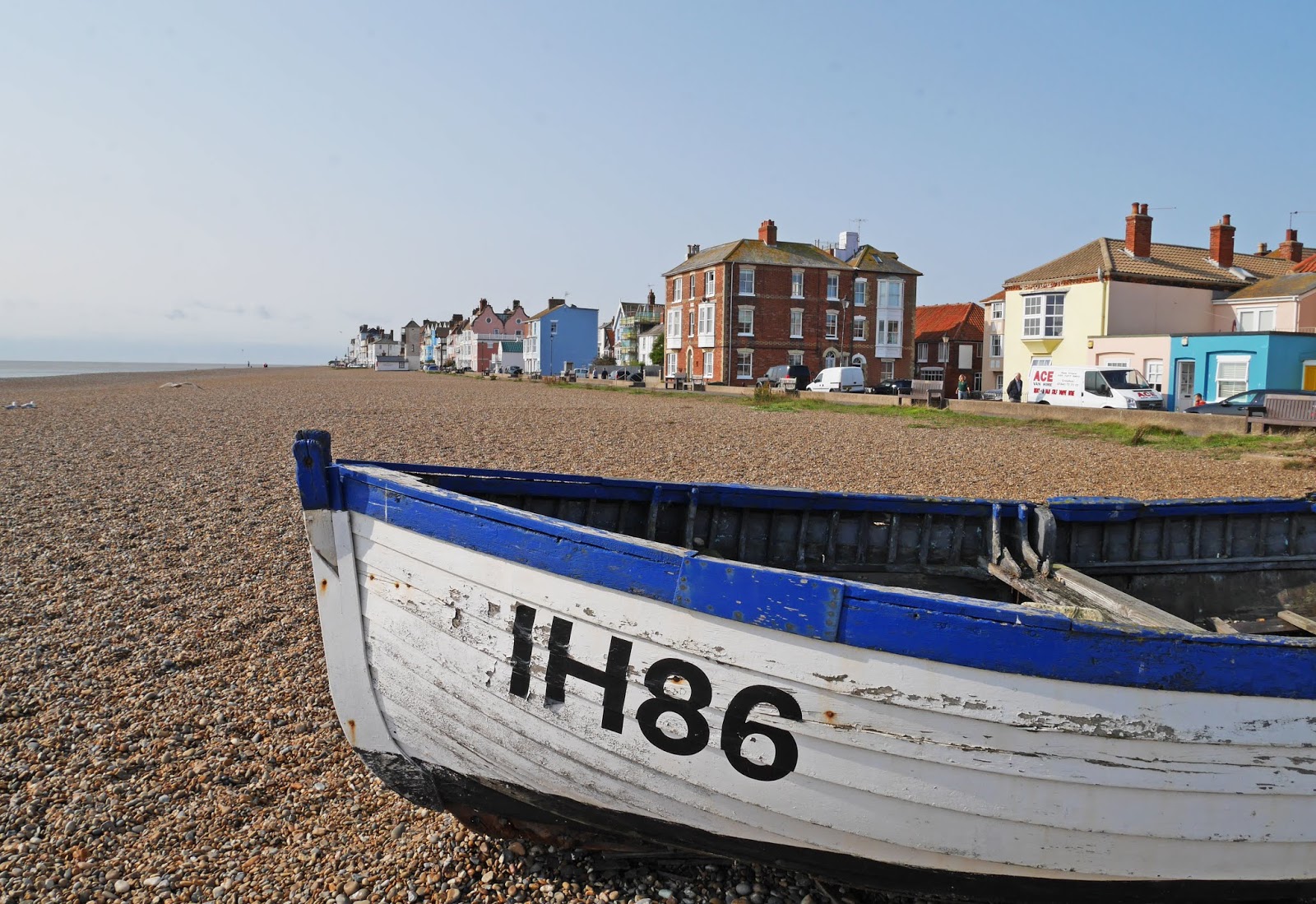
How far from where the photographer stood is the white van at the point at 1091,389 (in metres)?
26.5

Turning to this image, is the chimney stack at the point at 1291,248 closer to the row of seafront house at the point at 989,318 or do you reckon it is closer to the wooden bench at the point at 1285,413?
the row of seafront house at the point at 989,318

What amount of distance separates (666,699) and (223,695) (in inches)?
Answer: 141

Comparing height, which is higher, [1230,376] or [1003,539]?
[1230,376]

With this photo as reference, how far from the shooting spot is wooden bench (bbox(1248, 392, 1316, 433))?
2045cm

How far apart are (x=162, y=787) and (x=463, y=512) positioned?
2.44m

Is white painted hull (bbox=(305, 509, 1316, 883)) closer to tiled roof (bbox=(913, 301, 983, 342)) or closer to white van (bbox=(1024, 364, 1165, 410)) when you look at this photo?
white van (bbox=(1024, 364, 1165, 410))

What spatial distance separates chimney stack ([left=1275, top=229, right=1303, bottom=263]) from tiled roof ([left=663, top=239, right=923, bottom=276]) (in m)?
19.1

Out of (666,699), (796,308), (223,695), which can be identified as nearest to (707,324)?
(796,308)

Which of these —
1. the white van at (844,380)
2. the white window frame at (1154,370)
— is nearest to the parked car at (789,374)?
the white van at (844,380)

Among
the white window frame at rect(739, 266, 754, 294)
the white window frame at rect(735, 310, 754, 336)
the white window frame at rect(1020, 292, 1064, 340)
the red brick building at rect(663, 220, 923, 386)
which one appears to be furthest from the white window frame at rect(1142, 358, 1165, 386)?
the white window frame at rect(739, 266, 754, 294)

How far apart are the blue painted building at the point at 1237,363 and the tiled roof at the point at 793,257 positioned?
25561 mm

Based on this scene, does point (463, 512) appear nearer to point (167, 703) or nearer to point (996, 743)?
point (996, 743)

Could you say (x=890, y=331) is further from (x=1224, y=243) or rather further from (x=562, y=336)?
(x=562, y=336)

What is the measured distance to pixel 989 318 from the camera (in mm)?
50375
